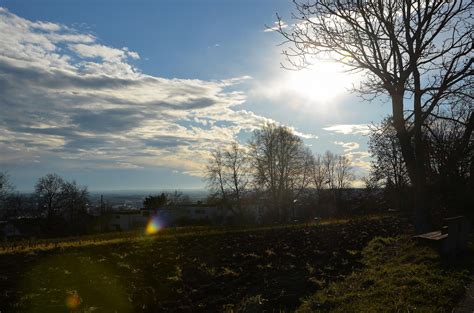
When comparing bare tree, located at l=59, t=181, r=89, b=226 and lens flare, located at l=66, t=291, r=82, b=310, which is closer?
lens flare, located at l=66, t=291, r=82, b=310

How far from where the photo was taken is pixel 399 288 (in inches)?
309

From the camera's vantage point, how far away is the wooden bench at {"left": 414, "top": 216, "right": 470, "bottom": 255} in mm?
10430

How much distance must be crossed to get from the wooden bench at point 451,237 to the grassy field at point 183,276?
1.96 ft

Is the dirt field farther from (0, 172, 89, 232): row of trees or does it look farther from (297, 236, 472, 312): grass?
(0, 172, 89, 232): row of trees

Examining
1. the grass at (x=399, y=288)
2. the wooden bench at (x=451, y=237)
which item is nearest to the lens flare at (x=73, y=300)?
the grass at (x=399, y=288)

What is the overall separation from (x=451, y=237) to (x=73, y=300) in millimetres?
8974

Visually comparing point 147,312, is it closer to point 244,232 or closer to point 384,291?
point 384,291

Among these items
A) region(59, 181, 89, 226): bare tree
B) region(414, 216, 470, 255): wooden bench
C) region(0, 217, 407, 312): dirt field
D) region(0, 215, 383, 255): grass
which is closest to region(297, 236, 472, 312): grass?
region(414, 216, 470, 255): wooden bench

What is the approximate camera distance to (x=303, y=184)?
62.7 metres

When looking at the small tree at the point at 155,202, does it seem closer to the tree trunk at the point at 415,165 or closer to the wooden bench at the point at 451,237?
the tree trunk at the point at 415,165

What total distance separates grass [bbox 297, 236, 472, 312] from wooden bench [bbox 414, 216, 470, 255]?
1.01ft

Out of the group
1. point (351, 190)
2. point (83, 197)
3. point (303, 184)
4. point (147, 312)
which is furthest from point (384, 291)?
point (83, 197)

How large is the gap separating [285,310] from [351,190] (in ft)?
281

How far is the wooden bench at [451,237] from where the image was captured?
34.2ft
